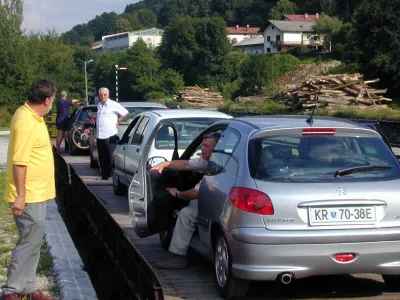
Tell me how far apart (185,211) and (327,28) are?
113 metres

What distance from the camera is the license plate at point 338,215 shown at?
6629 millimetres

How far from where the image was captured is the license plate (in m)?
6.63

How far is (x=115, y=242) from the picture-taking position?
7379 mm

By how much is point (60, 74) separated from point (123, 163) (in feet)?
154

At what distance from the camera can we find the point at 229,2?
645 feet

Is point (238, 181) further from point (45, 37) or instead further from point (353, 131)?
point (45, 37)

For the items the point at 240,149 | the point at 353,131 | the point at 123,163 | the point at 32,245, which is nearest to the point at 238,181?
the point at 240,149

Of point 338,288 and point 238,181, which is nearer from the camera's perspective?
point 238,181

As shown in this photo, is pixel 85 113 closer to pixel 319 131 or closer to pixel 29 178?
pixel 319 131

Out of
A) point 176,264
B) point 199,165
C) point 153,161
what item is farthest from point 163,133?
→ point 176,264

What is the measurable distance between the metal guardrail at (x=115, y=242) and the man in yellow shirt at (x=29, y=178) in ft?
2.53

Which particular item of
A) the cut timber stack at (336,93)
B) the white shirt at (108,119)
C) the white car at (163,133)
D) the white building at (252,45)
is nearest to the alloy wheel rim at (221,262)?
the white car at (163,133)

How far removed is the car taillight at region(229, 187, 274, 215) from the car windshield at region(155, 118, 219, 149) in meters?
5.56

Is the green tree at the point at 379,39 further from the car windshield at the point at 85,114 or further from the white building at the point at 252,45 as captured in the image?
the white building at the point at 252,45
